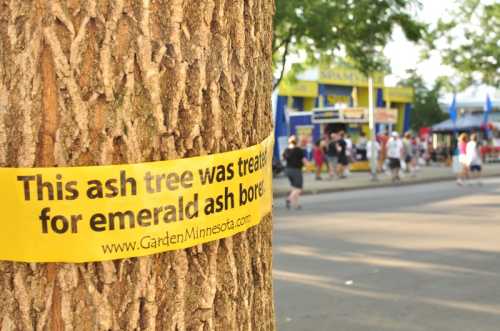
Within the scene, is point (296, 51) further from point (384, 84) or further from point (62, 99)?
point (384, 84)

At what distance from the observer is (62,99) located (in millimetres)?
1346

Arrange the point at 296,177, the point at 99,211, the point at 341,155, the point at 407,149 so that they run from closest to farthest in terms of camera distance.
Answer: the point at 99,211
the point at 296,177
the point at 341,155
the point at 407,149

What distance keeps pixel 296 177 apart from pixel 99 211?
41.0 ft

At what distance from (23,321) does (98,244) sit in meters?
0.24

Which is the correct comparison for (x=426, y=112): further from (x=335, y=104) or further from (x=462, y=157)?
(x=462, y=157)

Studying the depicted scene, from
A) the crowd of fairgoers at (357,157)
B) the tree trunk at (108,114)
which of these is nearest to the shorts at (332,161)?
the crowd of fairgoers at (357,157)

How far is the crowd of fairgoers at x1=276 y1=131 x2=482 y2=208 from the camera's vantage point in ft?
46.0

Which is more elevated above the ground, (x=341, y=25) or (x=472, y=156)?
(x=341, y=25)

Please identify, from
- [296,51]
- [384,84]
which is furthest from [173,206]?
[384,84]

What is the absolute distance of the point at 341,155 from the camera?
2258 centimetres

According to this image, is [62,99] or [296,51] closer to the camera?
[62,99]

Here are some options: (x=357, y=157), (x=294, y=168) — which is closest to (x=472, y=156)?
(x=294, y=168)

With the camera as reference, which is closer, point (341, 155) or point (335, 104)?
point (341, 155)

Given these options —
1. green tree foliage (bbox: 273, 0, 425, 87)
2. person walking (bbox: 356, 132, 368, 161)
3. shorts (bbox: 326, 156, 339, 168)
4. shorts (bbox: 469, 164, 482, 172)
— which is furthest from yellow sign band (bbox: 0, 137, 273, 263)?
person walking (bbox: 356, 132, 368, 161)
